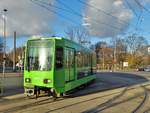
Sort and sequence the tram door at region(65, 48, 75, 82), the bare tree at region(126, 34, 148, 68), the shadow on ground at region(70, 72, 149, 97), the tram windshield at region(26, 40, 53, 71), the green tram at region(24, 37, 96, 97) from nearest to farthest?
1. the green tram at region(24, 37, 96, 97)
2. the tram windshield at region(26, 40, 53, 71)
3. the tram door at region(65, 48, 75, 82)
4. the shadow on ground at region(70, 72, 149, 97)
5. the bare tree at region(126, 34, 148, 68)

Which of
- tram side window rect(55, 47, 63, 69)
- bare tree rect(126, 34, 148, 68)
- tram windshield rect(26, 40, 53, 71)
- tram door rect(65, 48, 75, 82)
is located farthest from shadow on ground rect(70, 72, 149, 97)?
bare tree rect(126, 34, 148, 68)

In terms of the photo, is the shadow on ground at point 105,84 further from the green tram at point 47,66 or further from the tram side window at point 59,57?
the tram side window at point 59,57

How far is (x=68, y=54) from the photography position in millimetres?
19500

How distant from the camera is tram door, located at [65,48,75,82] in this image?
749 inches

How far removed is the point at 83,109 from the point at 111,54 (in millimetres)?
110479

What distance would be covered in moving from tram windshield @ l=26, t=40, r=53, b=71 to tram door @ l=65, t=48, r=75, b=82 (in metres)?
1.23

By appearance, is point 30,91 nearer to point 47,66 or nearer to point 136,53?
point 47,66

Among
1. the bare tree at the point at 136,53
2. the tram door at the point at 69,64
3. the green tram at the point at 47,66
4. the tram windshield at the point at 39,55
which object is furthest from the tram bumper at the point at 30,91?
the bare tree at the point at 136,53

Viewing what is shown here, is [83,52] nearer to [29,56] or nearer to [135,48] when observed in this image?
[29,56]

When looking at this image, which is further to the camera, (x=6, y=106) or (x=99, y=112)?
(x=6, y=106)

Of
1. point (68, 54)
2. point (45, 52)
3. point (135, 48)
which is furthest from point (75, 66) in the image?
point (135, 48)

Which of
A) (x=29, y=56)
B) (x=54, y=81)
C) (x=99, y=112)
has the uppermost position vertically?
(x=29, y=56)

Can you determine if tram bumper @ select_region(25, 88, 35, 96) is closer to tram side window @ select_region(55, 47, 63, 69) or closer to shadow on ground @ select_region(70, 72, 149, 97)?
tram side window @ select_region(55, 47, 63, 69)

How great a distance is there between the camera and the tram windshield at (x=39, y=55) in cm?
1812
